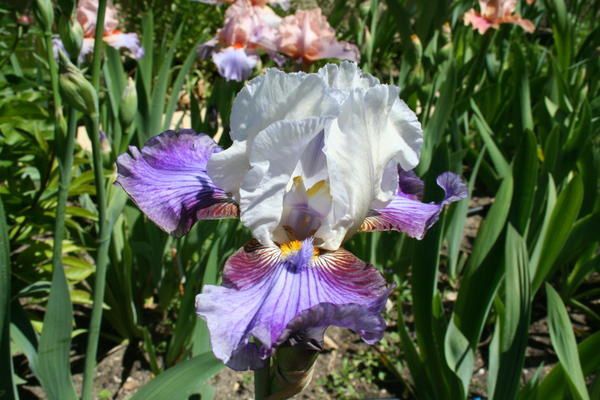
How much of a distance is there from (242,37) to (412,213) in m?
1.20

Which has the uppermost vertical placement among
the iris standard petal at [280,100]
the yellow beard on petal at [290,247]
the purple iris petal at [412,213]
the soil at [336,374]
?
the iris standard petal at [280,100]

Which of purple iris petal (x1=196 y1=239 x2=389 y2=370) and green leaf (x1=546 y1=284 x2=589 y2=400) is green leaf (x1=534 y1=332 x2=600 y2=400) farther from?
purple iris petal (x1=196 y1=239 x2=389 y2=370)

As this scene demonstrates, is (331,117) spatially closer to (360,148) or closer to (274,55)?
(360,148)

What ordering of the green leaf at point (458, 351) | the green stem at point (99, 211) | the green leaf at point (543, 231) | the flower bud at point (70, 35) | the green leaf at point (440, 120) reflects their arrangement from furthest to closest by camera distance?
the green leaf at point (440, 120)
the green leaf at point (543, 231)
the green leaf at point (458, 351)
the flower bud at point (70, 35)
the green stem at point (99, 211)

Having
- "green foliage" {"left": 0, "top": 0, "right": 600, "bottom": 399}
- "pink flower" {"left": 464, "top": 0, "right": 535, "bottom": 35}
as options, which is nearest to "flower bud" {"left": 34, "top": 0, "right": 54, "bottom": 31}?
"green foliage" {"left": 0, "top": 0, "right": 600, "bottom": 399}

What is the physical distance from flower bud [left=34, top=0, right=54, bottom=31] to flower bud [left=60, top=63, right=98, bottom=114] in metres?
0.30

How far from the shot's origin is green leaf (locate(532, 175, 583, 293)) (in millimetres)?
1678

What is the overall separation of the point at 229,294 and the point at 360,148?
0.24 meters

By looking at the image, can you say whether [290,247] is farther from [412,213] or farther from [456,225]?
[456,225]

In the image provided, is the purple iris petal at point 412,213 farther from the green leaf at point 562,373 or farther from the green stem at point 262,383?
the green leaf at point 562,373

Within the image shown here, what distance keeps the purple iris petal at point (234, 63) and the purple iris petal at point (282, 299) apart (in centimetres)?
103

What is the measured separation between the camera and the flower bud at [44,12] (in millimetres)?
1201

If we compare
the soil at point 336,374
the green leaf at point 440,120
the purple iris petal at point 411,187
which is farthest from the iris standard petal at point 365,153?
the green leaf at point 440,120

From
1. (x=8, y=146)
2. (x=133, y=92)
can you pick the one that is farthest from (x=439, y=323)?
(x=8, y=146)
